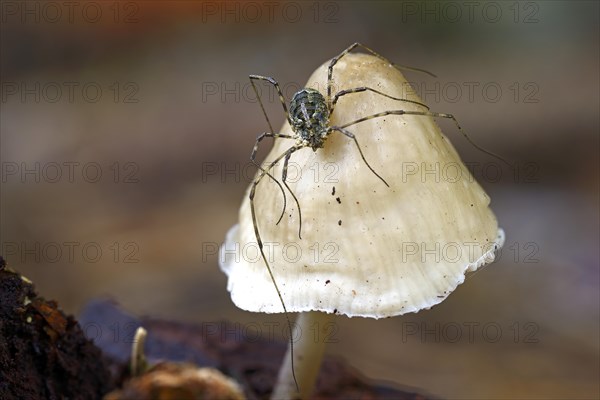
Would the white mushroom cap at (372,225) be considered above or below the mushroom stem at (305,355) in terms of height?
above

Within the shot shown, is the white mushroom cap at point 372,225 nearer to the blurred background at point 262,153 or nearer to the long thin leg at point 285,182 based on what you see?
the long thin leg at point 285,182

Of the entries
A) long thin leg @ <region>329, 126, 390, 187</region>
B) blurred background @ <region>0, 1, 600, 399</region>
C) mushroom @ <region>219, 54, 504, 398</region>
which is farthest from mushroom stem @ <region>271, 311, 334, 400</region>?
blurred background @ <region>0, 1, 600, 399</region>

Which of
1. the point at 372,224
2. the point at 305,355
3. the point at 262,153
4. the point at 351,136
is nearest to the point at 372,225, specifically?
the point at 372,224

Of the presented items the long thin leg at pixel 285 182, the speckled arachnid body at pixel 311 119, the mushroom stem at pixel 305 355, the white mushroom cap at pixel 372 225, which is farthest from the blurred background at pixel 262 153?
the speckled arachnid body at pixel 311 119

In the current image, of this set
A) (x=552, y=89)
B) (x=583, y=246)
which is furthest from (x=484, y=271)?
(x=552, y=89)

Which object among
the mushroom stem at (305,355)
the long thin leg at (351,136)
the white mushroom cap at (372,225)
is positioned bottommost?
the mushroom stem at (305,355)

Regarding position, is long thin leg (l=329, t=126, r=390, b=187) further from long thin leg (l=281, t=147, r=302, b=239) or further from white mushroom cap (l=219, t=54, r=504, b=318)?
long thin leg (l=281, t=147, r=302, b=239)

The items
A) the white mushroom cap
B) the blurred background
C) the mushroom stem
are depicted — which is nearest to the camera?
the white mushroom cap
